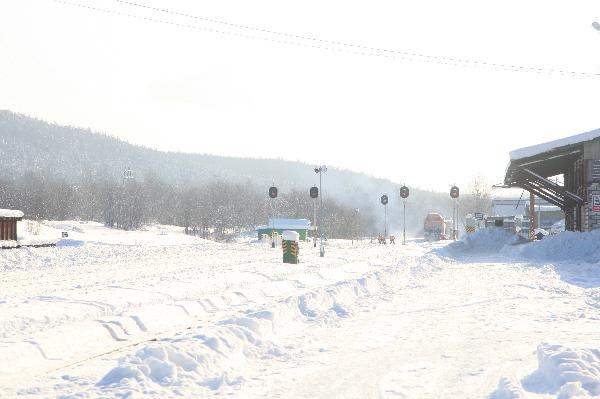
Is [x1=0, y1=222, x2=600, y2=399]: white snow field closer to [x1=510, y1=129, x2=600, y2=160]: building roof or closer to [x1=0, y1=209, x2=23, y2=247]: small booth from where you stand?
→ [x1=510, y1=129, x2=600, y2=160]: building roof

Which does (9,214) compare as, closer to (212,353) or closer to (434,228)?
(212,353)

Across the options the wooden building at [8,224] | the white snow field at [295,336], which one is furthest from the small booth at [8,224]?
the white snow field at [295,336]

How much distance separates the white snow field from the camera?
677 cm

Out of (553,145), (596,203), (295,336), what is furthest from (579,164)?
(295,336)

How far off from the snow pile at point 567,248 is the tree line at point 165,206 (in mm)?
79007

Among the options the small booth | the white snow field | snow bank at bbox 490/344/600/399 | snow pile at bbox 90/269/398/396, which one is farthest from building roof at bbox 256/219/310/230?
snow bank at bbox 490/344/600/399

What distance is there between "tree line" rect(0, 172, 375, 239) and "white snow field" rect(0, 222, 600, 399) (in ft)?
303

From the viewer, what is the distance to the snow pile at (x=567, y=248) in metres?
28.8

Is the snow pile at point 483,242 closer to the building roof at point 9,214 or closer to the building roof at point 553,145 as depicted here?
the building roof at point 553,145

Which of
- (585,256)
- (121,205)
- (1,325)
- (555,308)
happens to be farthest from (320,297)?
(121,205)

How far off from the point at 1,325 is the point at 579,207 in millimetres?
34838

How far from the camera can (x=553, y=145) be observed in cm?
3250

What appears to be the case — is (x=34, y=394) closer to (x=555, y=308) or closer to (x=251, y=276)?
(x=555, y=308)

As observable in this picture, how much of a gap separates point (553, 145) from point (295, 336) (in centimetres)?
2656
